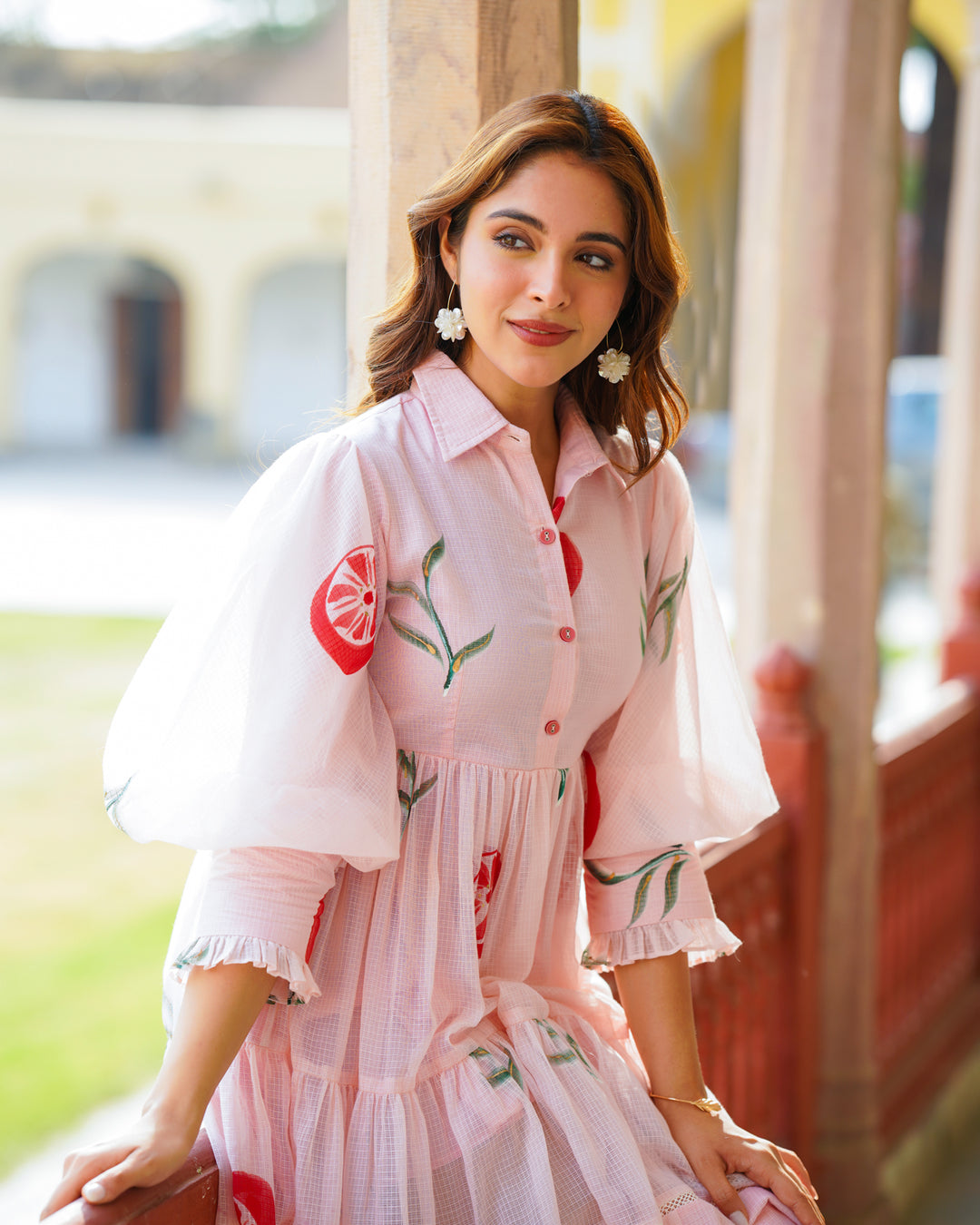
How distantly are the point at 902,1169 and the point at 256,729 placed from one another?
2704mm

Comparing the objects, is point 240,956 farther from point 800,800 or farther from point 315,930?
point 800,800

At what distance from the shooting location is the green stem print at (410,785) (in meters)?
1.38

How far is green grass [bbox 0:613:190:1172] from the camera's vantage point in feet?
14.6

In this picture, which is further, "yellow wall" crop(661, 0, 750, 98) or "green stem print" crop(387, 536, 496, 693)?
"yellow wall" crop(661, 0, 750, 98)

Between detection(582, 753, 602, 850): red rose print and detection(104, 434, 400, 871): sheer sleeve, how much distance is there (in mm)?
321

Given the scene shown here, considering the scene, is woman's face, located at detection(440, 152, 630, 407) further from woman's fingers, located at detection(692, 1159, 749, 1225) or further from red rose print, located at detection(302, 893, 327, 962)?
woman's fingers, located at detection(692, 1159, 749, 1225)

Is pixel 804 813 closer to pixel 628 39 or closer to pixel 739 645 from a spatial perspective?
pixel 739 645

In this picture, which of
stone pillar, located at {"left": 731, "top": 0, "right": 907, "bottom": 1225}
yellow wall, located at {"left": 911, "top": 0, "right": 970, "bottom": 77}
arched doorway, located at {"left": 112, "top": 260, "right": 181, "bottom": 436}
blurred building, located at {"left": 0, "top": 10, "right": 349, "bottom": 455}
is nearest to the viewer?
stone pillar, located at {"left": 731, "top": 0, "right": 907, "bottom": 1225}

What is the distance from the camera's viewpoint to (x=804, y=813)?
279cm

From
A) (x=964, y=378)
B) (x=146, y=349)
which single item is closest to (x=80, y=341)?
(x=146, y=349)

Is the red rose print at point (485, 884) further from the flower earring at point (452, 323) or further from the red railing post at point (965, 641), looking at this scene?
the red railing post at point (965, 641)

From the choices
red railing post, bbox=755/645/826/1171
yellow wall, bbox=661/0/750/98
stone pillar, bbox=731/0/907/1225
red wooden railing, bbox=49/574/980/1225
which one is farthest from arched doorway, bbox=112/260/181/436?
red railing post, bbox=755/645/826/1171

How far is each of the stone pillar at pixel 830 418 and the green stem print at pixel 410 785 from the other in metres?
1.67

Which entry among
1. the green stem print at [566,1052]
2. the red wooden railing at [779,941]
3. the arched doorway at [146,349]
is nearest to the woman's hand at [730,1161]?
the green stem print at [566,1052]
